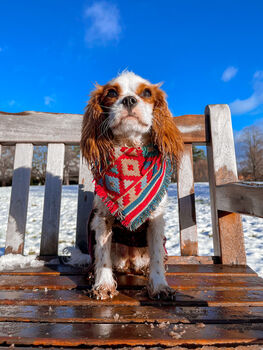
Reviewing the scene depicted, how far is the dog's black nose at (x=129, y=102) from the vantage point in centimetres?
157

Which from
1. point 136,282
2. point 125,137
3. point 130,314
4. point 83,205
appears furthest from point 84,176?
point 130,314

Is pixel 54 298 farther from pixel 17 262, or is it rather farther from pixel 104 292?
pixel 17 262

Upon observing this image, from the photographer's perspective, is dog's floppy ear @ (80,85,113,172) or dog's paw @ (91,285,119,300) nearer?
dog's paw @ (91,285,119,300)

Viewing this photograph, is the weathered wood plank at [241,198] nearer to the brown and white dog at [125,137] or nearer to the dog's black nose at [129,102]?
the brown and white dog at [125,137]

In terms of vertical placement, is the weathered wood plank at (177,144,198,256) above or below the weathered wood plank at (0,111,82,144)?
below

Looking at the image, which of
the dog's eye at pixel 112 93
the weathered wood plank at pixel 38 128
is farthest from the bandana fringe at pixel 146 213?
the weathered wood plank at pixel 38 128

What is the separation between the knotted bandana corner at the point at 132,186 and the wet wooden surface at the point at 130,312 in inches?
17.7

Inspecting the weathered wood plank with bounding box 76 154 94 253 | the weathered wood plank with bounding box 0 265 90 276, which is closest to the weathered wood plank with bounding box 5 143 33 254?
the weathered wood plank with bounding box 0 265 90 276

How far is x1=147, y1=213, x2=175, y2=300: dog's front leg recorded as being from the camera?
1.31 m

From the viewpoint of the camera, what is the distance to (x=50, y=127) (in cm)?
229

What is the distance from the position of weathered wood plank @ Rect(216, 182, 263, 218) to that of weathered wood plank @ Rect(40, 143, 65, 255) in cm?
141

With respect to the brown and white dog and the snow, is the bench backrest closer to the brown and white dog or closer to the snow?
the snow

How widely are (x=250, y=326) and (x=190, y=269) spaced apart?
814 millimetres

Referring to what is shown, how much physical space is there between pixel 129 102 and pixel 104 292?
1153 millimetres
